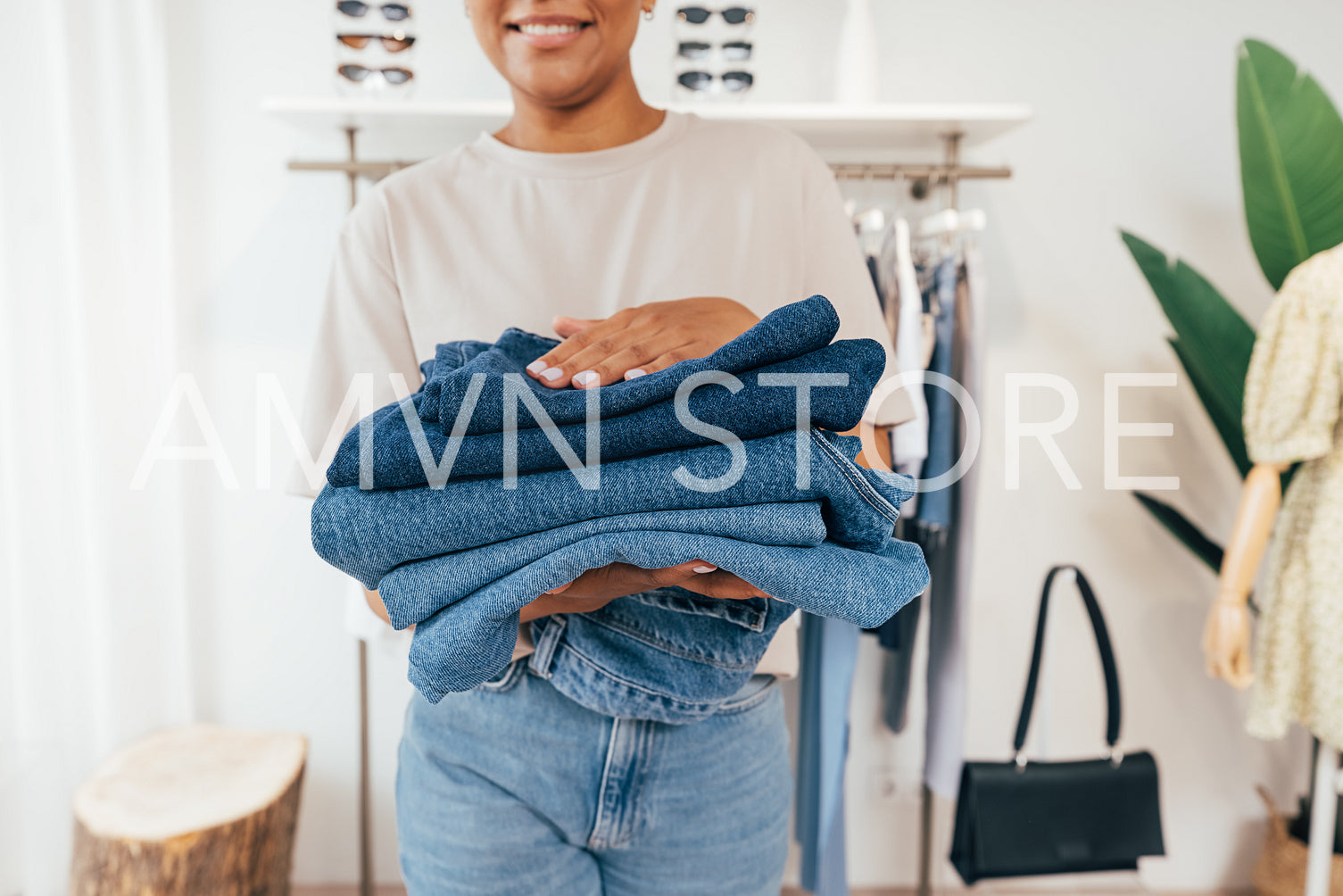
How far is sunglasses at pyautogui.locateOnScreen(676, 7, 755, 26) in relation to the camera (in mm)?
1501

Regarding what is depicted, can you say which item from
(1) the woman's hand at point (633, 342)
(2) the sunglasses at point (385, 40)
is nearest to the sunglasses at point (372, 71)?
(2) the sunglasses at point (385, 40)

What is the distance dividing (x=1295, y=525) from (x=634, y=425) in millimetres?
1447

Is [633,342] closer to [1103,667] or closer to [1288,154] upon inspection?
[1103,667]

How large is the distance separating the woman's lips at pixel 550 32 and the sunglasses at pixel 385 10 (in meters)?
0.97

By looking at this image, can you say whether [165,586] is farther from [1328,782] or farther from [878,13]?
[1328,782]

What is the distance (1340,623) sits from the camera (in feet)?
4.40

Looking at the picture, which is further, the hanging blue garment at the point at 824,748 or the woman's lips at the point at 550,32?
the hanging blue garment at the point at 824,748

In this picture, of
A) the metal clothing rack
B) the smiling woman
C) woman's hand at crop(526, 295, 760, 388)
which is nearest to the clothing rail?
the metal clothing rack

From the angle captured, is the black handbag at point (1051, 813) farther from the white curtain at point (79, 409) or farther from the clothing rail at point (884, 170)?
the white curtain at point (79, 409)

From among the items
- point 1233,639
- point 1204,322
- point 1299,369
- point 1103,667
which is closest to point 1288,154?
point 1204,322

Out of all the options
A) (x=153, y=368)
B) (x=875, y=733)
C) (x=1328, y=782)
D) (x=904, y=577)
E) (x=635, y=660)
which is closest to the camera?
(x=904, y=577)

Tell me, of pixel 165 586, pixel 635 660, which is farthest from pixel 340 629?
pixel 635 660

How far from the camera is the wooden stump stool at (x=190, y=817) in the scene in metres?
1.29

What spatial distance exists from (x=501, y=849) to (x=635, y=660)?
8.5 inches
